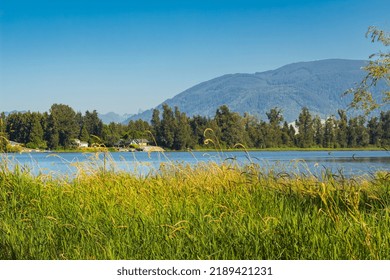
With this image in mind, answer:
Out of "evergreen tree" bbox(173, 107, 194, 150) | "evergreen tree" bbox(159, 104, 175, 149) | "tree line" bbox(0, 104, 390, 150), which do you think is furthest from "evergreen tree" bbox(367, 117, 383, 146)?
"evergreen tree" bbox(159, 104, 175, 149)

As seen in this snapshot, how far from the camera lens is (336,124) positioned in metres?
18.5

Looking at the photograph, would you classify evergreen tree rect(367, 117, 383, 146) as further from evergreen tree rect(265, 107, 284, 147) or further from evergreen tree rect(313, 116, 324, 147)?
evergreen tree rect(313, 116, 324, 147)

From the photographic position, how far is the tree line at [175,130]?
9156 millimetres

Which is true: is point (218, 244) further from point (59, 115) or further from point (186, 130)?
point (186, 130)

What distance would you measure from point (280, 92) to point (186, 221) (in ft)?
50.8

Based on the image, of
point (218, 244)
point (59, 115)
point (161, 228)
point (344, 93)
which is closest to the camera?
point (218, 244)

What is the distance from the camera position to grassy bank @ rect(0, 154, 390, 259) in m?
4.38

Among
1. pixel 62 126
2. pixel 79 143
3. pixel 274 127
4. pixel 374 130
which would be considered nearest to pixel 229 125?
pixel 79 143

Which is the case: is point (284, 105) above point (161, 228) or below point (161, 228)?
above

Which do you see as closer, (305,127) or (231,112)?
(231,112)
